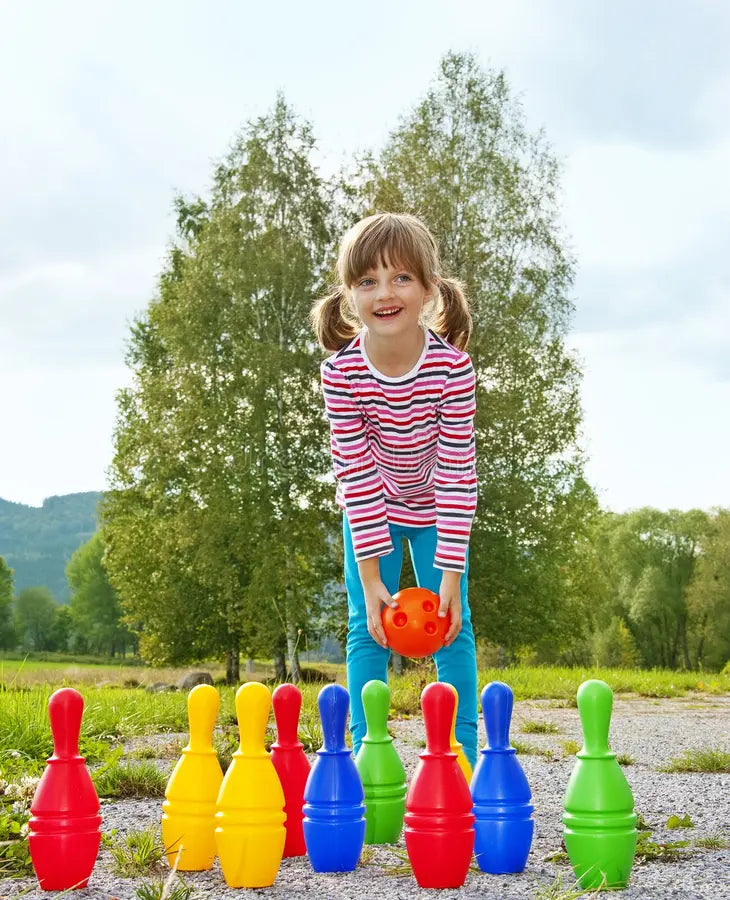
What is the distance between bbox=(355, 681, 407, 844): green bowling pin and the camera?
302 cm

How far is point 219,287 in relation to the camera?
2148cm

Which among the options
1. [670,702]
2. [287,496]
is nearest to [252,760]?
[670,702]

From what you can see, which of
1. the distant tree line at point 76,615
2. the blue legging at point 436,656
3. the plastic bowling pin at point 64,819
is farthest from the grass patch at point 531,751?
the distant tree line at point 76,615

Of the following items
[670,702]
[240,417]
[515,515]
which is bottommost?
[670,702]

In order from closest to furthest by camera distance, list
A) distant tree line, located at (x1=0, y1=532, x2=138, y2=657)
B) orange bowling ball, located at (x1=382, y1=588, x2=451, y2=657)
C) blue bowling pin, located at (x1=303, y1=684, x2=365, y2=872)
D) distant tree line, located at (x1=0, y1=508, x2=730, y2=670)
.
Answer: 1. blue bowling pin, located at (x1=303, y1=684, x2=365, y2=872)
2. orange bowling ball, located at (x1=382, y1=588, x2=451, y2=657)
3. distant tree line, located at (x1=0, y1=508, x2=730, y2=670)
4. distant tree line, located at (x1=0, y1=532, x2=138, y2=657)

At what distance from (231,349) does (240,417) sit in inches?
69.3

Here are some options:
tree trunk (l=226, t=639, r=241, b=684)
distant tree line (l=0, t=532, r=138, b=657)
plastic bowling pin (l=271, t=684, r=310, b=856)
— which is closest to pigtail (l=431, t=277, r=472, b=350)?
plastic bowling pin (l=271, t=684, r=310, b=856)

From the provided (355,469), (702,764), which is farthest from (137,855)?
(702,764)

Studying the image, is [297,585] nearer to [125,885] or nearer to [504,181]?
[504,181]

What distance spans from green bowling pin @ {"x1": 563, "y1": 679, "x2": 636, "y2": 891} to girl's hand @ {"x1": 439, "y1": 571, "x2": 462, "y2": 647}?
0.75 metres

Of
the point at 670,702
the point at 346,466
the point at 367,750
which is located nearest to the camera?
the point at 367,750

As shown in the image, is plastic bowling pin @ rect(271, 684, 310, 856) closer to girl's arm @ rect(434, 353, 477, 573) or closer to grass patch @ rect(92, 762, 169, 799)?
girl's arm @ rect(434, 353, 477, 573)

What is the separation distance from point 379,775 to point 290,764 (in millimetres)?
313

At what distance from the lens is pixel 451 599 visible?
3.29 meters
